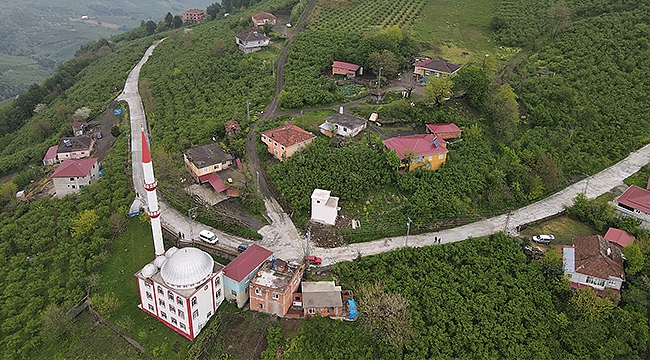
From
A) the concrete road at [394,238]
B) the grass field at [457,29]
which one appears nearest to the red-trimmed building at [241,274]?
the concrete road at [394,238]

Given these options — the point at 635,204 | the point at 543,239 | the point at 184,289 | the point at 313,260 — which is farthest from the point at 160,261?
the point at 635,204

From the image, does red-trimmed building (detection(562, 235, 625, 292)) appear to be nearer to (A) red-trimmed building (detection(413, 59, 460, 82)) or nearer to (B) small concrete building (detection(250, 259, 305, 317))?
(B) small concrete building (detection(250, 259, 305, 317))

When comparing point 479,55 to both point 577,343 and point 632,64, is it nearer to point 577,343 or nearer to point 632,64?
point 632,64

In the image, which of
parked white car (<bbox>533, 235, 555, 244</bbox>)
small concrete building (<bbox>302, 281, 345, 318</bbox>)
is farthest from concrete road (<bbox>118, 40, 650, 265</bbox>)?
small concrete building (<bbox>302, 281, 345, 318</bbox>)

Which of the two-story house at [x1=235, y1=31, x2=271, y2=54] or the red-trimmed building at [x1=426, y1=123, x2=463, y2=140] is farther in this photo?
the two-story house at [x1=235, y1=31, x2=271, y2=54]

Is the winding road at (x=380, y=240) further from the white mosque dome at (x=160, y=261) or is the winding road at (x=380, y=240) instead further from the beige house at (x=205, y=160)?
the white mosque dome at (x=160, y=261)

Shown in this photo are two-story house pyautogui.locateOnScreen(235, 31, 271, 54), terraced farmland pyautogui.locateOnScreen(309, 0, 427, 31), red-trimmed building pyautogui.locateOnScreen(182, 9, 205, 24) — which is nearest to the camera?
two-story house pyautogui.locateOnScreen(235, 31, 271, 54)

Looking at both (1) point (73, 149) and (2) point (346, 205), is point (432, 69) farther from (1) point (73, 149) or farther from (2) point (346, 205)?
(1) point (73, 149)
